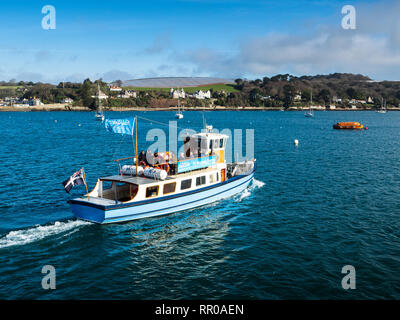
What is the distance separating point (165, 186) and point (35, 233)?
10.4m

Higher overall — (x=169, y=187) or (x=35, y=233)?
(x=169, y=187)

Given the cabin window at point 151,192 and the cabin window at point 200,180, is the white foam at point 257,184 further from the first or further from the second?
the cabin window at point 151,192

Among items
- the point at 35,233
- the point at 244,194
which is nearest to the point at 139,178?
the point at 35,233

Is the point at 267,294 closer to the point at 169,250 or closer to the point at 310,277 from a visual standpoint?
the point at 310,277

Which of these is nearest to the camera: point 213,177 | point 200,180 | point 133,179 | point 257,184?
point 133,179

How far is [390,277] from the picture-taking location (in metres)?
18.2

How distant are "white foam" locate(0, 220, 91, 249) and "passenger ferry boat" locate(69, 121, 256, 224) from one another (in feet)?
Result: 3.32

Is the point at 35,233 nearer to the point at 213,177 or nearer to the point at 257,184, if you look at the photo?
the point at 213,177

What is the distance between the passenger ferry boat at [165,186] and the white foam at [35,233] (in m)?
1.01

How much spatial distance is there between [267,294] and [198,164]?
1562cm

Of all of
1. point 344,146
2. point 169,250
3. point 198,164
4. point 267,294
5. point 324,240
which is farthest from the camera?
point 344,146

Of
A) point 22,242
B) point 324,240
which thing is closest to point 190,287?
point 324,240

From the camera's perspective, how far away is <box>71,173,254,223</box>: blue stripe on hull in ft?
79.2

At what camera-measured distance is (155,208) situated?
26.2 m
